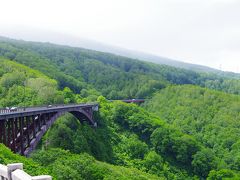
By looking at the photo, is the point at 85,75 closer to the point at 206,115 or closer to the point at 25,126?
the point at 206,115

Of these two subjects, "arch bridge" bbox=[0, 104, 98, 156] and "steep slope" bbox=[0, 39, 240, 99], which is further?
"steep slope" bbox=[0, 39, 240, 99]

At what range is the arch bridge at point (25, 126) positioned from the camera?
35594mm

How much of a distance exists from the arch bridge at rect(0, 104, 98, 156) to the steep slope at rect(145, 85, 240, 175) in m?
39.3

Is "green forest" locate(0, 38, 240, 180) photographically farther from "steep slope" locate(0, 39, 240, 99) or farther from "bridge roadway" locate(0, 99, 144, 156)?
"bridge roadway" locate(0, 99, 144, 156)

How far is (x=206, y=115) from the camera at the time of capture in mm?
112000

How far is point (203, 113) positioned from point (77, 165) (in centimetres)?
Answer: 8490

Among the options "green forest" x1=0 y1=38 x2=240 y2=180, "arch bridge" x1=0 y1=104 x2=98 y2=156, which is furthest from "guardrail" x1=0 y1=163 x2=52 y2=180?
"arch bridge" x1=0 y1=104 x2=98 y2=156

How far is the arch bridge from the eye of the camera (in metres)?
35.6

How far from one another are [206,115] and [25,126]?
76.6 m

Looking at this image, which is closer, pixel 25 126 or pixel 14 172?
pixel 14 172

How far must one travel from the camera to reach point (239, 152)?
82.8 metres

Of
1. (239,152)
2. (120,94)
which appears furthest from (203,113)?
(120,94)

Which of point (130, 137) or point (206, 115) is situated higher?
point (130, 137)

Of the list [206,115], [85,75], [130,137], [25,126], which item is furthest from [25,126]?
[85,75]
